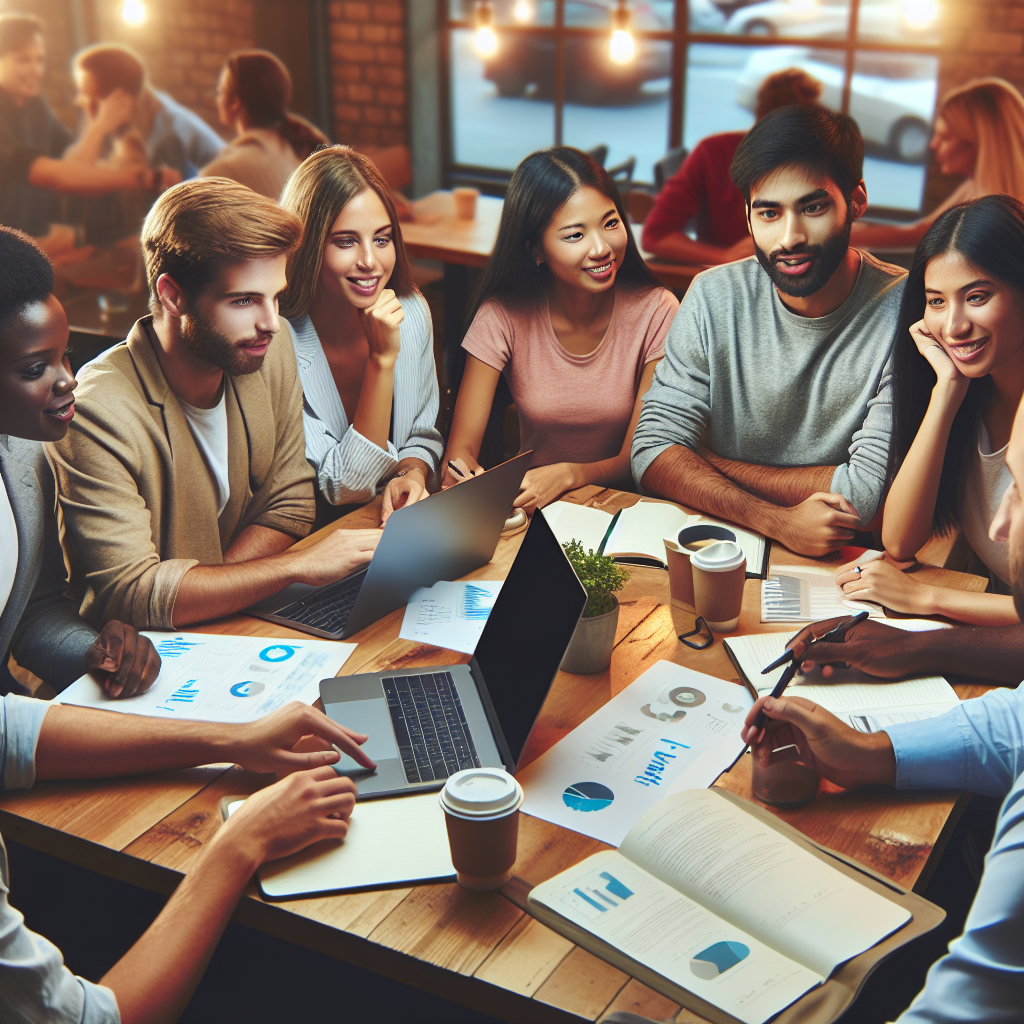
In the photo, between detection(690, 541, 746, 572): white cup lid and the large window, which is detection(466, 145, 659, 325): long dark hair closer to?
detection(690, 541, 746, 572): white cup lid

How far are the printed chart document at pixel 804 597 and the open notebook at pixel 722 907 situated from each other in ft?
1.84

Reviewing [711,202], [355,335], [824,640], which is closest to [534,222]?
[355,335]

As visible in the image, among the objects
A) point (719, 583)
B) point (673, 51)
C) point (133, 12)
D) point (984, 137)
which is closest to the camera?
point (719, 583)

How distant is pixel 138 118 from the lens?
4918mm

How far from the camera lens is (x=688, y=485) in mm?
2127

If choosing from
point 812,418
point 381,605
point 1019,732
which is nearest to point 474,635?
point 381,605

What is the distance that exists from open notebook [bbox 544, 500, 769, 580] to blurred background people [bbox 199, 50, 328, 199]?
2.67 meters

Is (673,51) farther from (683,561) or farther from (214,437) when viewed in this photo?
(683,561)

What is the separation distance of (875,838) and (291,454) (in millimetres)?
1395

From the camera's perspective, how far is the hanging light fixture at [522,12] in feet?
18.6

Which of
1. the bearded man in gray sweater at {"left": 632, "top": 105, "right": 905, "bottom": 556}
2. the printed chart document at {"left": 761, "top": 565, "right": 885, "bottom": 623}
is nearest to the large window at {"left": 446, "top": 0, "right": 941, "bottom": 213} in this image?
the bearded man in gray sweater at {"left": 632, "top": 105, "right": 905, "bottom": 556}

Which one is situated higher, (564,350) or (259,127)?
(259,127)

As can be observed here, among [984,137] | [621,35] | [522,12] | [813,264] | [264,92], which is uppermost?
[522,12]

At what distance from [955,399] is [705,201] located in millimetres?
2347
